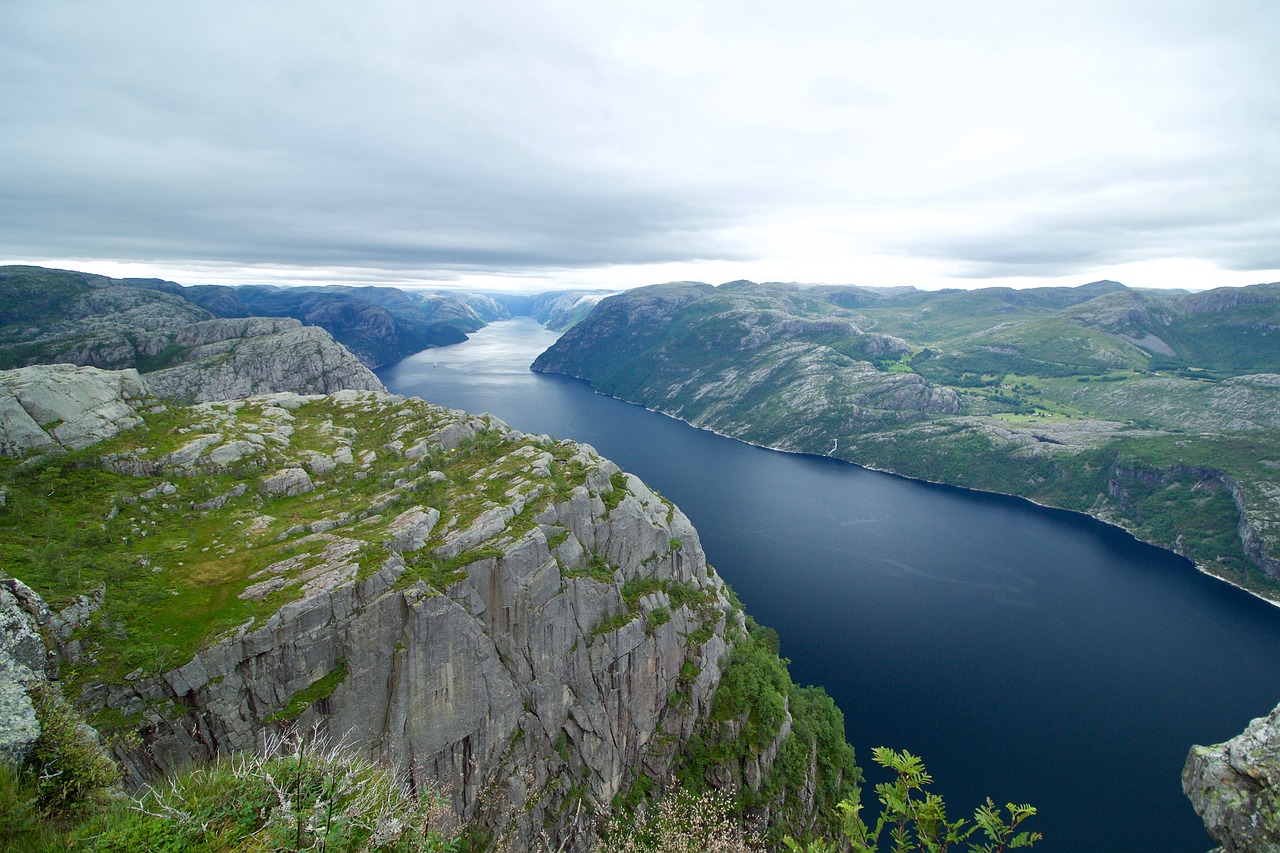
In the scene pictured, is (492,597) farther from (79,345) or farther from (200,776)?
(79,345)

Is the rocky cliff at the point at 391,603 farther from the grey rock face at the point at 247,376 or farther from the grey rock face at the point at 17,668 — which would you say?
the grey rock face at the point at 247,376

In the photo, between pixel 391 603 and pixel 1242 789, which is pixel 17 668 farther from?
pixel 1242 789

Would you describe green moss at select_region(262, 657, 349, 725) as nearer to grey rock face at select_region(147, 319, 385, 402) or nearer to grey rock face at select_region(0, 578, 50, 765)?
grey rock face at select_region(0, 578, 50, 765)

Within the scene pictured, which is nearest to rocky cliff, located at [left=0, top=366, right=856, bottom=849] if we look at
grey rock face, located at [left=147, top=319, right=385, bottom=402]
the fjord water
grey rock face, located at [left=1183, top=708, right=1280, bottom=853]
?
grey rock face, located at [left=1183, top=708, right=1280, bottom=853]

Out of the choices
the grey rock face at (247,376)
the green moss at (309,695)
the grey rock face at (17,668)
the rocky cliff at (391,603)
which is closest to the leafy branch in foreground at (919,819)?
the grey rock face at (17,668)

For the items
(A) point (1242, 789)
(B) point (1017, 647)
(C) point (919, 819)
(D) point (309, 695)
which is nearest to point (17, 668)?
(C) point (919, 819)
